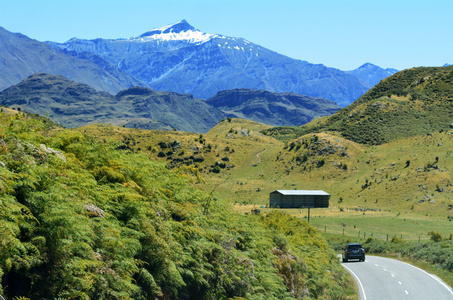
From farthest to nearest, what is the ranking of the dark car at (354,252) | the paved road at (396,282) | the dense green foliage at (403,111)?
the dense green foliage at (403,111), the dark car at (354,252), the paved road at (396,282)

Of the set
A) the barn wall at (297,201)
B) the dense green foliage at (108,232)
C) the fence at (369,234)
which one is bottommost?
the fence at (369,234)

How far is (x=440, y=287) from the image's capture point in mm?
30000

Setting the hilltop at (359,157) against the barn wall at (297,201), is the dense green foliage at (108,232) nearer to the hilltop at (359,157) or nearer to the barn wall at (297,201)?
the barn wall at (297,201)

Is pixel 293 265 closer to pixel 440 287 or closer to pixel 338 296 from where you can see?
pixel 338 296

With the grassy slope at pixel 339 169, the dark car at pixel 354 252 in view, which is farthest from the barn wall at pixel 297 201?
the dark car at pixel 354 252

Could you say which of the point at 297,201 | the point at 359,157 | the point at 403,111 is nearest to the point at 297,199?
the point at 297,201

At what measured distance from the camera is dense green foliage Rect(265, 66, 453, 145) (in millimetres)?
140250

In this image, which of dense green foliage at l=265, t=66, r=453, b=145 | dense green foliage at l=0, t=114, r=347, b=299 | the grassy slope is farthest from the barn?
dense green foliage at l=0, t=114, r=347, b=299

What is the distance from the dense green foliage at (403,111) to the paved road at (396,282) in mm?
100067

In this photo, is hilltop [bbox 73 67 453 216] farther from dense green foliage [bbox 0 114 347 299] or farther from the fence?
dense green foliage [bbox 0 114 347 299]

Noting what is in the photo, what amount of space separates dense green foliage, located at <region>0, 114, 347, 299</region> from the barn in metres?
77.2

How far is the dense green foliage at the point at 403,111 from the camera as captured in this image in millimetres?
140250

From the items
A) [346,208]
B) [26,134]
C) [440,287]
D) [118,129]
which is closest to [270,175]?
[346,208]

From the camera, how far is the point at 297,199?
93.7 metres
